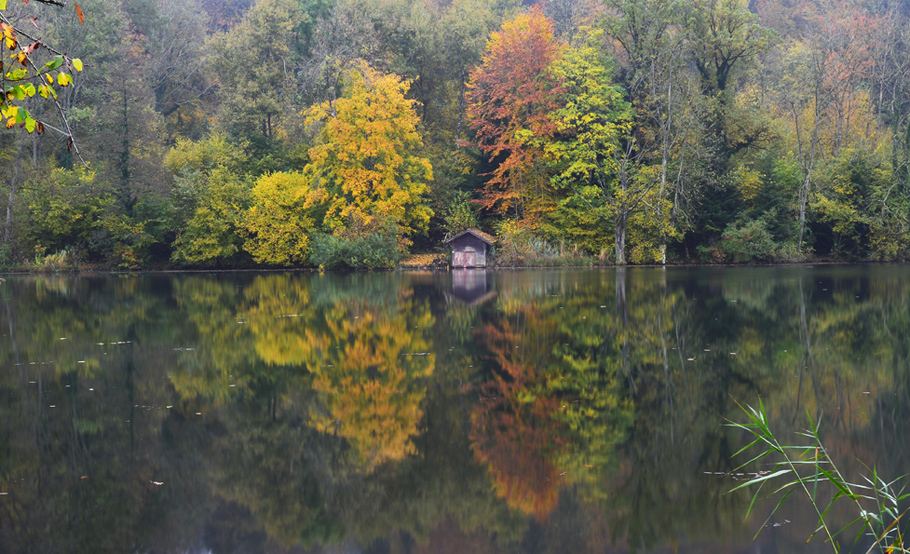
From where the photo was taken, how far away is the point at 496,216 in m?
41.3

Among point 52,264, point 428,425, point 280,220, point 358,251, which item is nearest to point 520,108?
point 358,251

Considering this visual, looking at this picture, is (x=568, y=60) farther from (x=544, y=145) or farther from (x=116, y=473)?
(x=116, y=473)

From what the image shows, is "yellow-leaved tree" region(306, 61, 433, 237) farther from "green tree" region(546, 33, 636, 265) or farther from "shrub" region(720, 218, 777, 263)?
"shrub" region(720, 218, 777, 263)

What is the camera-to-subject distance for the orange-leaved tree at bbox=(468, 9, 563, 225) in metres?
38.1

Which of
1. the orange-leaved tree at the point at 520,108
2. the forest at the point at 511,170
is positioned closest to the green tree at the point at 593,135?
the forest at the point at 511,170

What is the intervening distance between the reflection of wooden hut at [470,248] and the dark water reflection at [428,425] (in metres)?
20.2

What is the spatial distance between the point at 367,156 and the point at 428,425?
1192 inches

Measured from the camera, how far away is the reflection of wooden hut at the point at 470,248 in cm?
3534

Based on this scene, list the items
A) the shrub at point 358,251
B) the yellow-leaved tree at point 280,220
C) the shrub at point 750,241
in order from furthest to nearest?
the yellow-leaved tree at point 280,220, the shrub at point 750,241, the shrub at point 358,251

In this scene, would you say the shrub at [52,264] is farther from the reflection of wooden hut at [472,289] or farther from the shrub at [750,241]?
the shrub at [750,241]

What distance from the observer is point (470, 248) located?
3569 cm

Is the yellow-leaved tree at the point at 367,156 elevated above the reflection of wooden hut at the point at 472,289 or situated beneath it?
elevated above

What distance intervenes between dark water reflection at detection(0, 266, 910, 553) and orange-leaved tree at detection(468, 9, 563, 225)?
952 inches

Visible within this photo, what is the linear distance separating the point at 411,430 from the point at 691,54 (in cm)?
3669
